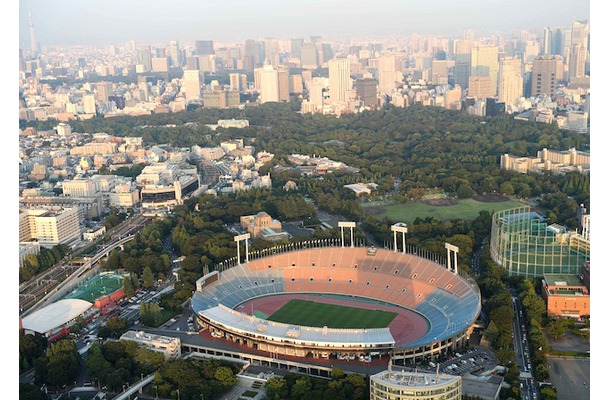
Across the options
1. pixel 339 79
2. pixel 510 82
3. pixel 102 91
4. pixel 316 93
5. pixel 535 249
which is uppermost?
pixel 339 79

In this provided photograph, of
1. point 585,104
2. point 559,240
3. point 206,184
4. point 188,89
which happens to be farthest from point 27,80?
point 559,240

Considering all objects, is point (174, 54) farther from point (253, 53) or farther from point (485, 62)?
point (485, 62)

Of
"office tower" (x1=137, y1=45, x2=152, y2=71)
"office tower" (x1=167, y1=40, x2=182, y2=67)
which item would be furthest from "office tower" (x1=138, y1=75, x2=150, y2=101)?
"office tower" (x1=167, y1=40, x2=182, y2=67)

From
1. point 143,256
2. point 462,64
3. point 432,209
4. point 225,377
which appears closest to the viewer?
point 225,377

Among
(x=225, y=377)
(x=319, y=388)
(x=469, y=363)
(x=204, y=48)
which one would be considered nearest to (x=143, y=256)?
(x=225, y=377)

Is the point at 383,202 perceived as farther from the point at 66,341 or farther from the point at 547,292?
the point at 66,341
